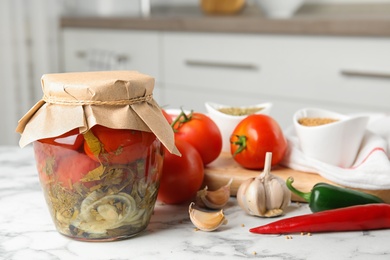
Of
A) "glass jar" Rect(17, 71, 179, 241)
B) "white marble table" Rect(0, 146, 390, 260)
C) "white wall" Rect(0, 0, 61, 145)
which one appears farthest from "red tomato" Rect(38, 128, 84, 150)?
"white wall" Rect(0, 0, 61, 145)

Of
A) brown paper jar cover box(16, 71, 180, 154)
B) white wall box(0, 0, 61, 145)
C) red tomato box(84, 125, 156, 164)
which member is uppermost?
brown paper jar cover box(16, 71, 180, 154)

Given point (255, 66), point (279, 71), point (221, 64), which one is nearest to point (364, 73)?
point (279, 71)

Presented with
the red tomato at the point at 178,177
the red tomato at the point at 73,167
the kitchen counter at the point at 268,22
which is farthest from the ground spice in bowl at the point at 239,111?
the kitchen counter at the point at 268,22

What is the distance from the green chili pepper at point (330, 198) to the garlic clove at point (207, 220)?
139 millimetres

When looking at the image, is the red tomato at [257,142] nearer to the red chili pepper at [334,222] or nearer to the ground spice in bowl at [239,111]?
the ground spice in bowl at [239,111]

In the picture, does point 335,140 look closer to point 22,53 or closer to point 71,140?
point 71,140

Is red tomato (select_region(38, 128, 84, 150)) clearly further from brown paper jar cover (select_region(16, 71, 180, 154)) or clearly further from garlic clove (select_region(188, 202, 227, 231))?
garlic clove (select_region(188, 202, 227, 231))

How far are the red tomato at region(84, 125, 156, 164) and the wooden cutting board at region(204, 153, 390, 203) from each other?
31 cm

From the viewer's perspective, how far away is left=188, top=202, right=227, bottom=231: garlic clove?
3.32ft

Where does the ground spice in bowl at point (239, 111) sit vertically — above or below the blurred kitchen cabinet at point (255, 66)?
above

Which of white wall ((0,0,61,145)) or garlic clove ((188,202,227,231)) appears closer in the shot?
garlic clove ((188,202,227,231))

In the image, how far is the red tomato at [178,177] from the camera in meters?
1.15

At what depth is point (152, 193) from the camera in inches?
40.6

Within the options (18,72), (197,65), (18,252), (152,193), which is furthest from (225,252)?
(18,72)
